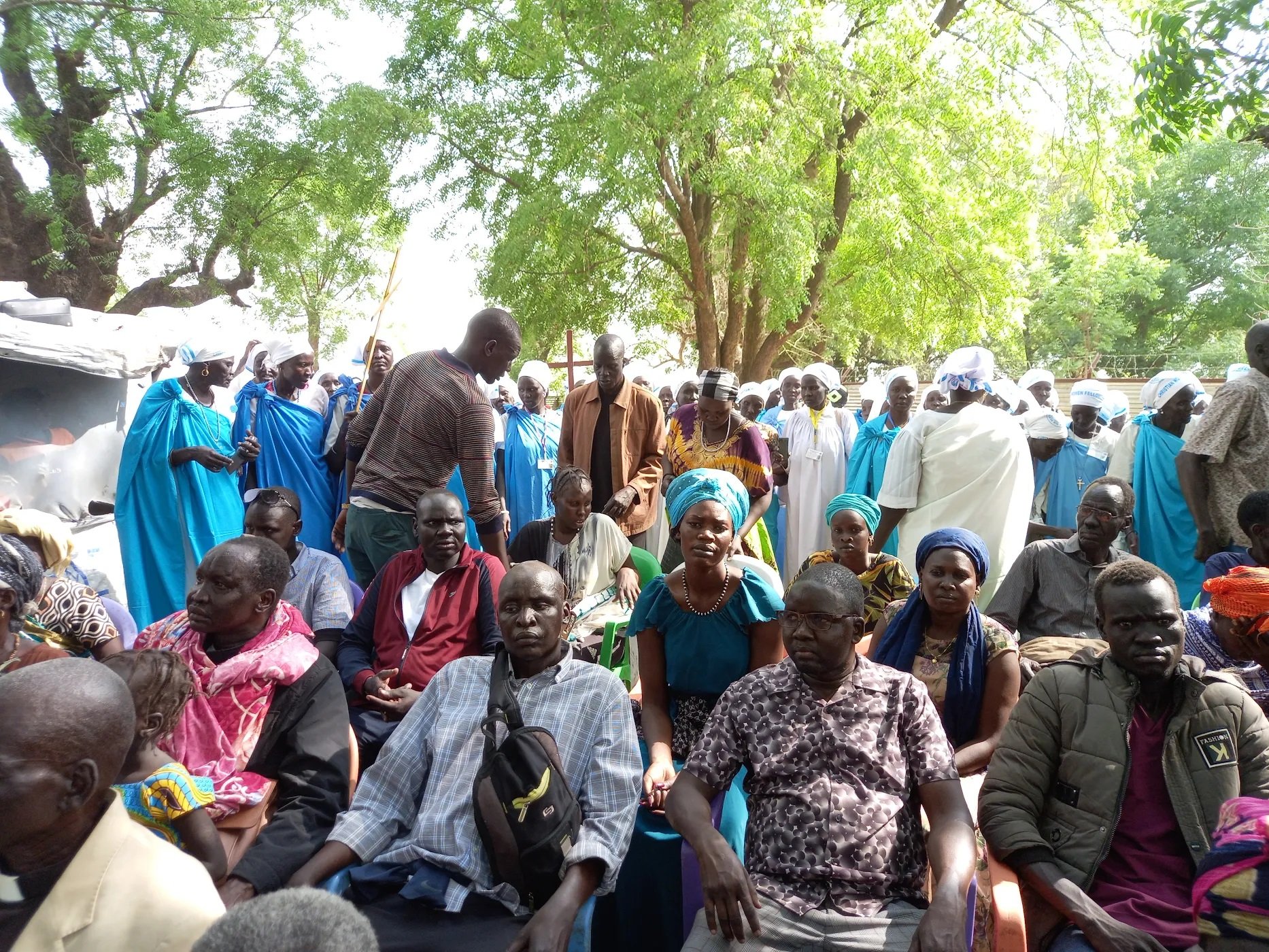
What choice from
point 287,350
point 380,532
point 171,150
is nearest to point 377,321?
point 287,350

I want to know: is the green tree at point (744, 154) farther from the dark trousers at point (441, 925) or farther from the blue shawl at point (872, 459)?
the dark trousers at point (441, 925)

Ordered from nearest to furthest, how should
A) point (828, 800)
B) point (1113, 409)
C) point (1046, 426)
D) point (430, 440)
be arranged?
point (828, 800) < point (430, 440) < point (1046, 426) < point (1113, 409)

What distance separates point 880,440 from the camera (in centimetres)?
759

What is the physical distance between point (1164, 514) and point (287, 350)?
19.4 ft

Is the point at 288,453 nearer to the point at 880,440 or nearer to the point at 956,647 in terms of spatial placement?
the point at 880,440

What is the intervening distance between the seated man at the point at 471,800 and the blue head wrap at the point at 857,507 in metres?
1.95

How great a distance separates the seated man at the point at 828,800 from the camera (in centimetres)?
244

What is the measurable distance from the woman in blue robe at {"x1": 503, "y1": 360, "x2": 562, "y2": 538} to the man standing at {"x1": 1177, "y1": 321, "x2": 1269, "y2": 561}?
483cm

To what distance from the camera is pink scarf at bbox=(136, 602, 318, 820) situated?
2904mm

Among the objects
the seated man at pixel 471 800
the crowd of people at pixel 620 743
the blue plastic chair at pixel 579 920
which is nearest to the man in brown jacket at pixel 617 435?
the crowd of people at pixel 620 743

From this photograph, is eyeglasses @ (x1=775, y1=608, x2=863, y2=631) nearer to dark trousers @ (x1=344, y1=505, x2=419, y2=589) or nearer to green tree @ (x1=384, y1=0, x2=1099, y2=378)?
dark trousers @ (x1=344, y1=505, x2=419, y2=589)

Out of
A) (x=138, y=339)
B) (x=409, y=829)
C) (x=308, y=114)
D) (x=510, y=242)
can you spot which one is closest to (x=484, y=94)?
(x=510, y=242)

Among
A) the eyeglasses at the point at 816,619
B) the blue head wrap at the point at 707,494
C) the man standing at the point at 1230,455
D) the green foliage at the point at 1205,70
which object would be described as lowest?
the eyeglasses at the point at 816,619

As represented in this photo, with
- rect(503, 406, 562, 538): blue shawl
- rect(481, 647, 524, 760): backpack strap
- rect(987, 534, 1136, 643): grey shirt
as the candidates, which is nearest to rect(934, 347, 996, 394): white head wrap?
rect(987, 534, 1136, 643): grey shirt
